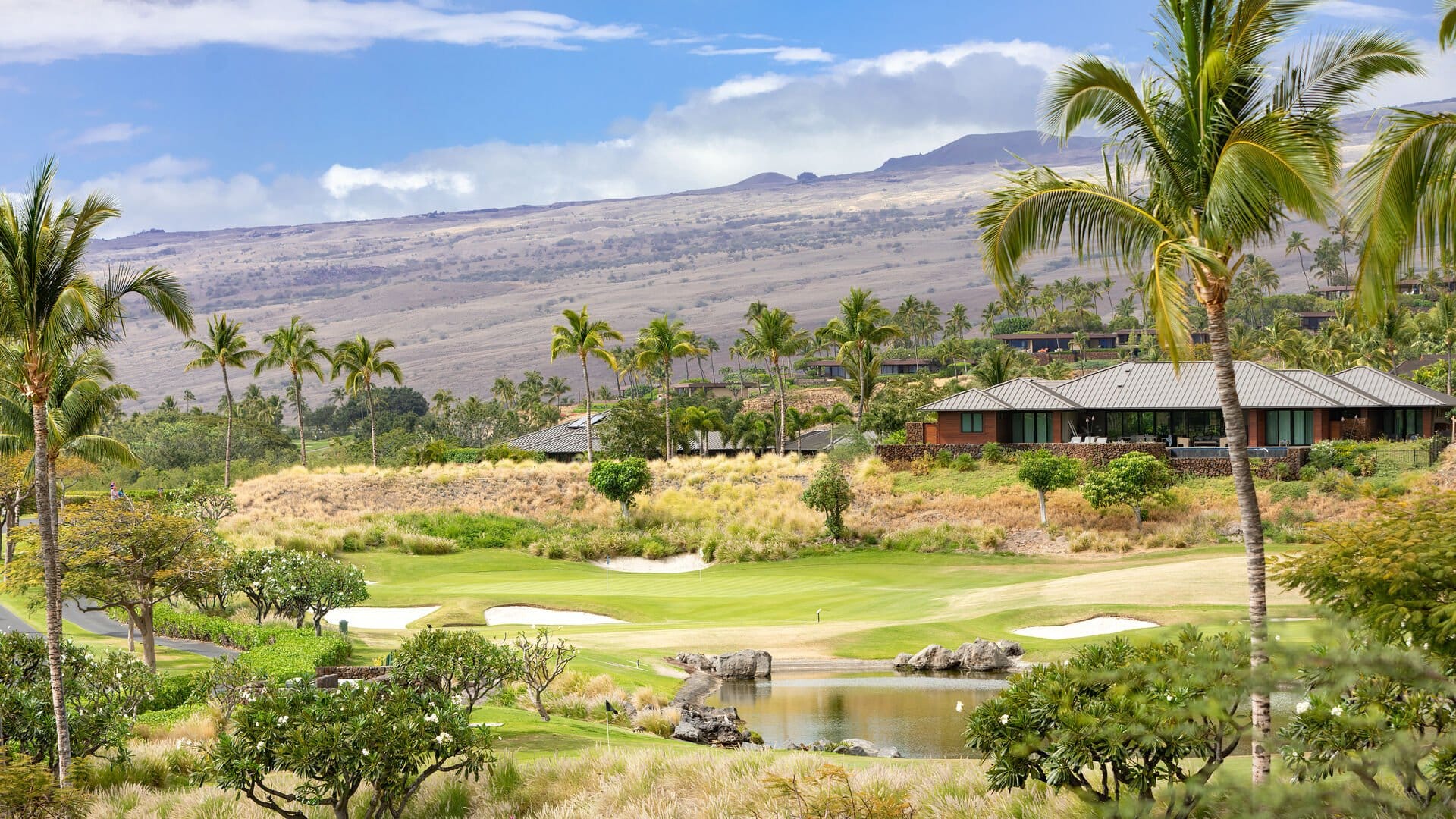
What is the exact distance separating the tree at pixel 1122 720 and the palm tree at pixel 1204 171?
0.68m

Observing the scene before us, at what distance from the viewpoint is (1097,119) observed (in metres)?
13.0

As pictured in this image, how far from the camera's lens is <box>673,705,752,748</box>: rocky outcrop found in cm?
2189

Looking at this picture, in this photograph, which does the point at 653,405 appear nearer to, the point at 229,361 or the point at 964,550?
the point at 229,361

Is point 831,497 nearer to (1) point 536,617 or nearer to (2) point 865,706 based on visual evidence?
(1) point 536,617

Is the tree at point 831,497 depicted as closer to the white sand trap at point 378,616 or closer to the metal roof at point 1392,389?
the white sand trap at point 378,616

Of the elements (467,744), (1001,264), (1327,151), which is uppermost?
(1327,151)

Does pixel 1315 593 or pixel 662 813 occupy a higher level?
pixel 1315 593

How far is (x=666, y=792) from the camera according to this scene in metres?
13.8

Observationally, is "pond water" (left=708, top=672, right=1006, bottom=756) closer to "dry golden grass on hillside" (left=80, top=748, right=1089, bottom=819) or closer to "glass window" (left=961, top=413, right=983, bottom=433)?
"dry golden grass on hillside" (left=80, top=748, right=1089, bottom=819)

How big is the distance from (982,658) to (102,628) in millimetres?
27448

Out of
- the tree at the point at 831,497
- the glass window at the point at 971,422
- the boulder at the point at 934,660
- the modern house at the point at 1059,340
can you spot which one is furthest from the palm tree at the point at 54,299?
the modern house at the point at 1059,340

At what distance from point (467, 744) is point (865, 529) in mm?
40355

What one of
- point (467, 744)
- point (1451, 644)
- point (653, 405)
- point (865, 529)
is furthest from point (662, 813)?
point (653, 405)

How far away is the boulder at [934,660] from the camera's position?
29.0m
